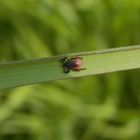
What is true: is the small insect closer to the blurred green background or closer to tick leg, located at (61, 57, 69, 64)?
tick leg, located at (61, 57, 69, 64)

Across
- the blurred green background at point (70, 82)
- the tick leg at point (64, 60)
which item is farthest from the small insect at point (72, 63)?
the blurred green background at point (70, 82)

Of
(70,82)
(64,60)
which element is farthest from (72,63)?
(70,82)

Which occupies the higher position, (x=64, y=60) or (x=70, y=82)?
(x=70, y=82)

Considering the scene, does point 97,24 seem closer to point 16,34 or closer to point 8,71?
point 16,34

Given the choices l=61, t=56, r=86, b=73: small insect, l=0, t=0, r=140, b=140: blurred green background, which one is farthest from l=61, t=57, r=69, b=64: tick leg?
l=0, t=0, r=140, b=140: blurred green background

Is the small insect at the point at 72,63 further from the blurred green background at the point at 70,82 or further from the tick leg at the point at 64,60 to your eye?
the blurred green background at the point at 70,82

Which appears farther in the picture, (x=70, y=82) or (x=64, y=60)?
(x=70, y=82)

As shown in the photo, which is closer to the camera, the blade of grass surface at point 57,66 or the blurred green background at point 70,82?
the blade of grass surface at point 57,66

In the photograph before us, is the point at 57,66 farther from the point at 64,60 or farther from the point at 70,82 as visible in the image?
the point at 70,82
